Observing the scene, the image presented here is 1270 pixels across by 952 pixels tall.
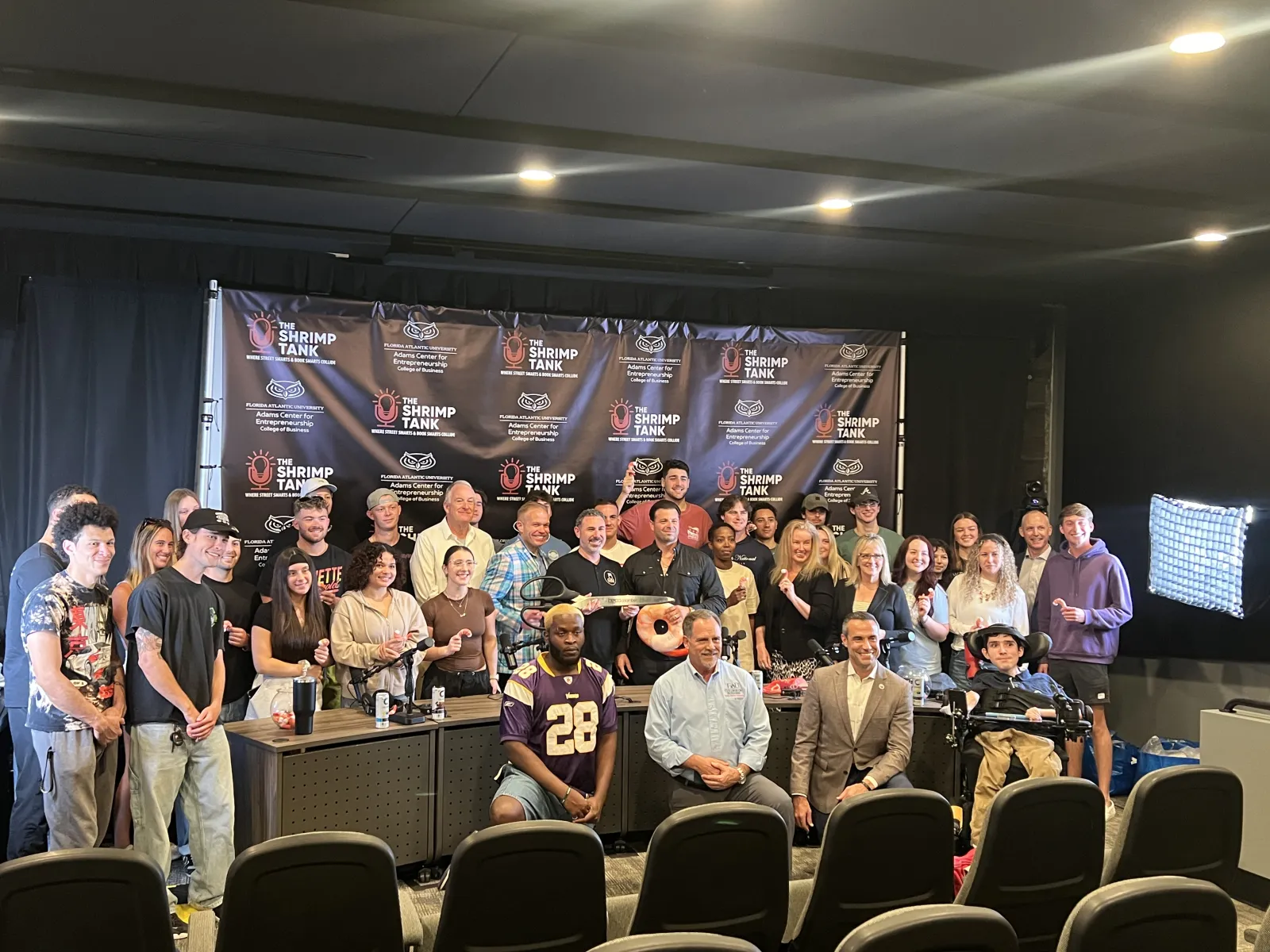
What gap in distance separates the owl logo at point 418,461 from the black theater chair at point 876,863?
435 cm

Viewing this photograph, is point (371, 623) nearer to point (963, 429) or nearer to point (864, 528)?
point (864, 528)

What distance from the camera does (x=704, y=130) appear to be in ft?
16.3

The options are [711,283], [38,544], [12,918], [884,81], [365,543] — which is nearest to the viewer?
[12,918]

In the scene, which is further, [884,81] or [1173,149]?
[1173,149]

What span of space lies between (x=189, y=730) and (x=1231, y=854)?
11.8 ft

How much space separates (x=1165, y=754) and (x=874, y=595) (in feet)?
7.10

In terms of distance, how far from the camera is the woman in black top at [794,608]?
639 cm

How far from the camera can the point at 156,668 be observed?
4.36 metres

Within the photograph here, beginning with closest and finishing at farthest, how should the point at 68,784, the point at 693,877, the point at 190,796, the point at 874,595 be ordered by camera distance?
the point at 693,877 → the point at 68,784 → the point at 190,796 → the point at 874,595

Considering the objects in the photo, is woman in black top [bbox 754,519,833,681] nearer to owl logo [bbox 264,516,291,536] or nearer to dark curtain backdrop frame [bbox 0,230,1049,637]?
dark curtain backdrop frame [bbox 0,230,1049,637]

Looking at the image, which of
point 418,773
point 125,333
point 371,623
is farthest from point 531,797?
point 125,333

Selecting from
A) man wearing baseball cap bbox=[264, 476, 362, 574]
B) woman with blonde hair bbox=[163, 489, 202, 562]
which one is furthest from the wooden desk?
man wearing baseball cap bbox=[264, 476, 362, 574]

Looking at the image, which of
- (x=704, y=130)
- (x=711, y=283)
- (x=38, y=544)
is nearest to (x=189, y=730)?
(x=38, y=544)

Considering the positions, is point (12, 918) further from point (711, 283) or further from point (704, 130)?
point (711, 283)
